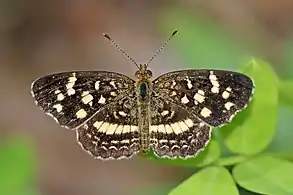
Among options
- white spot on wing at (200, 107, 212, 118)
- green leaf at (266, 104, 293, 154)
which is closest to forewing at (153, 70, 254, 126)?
white spot on wing at (200, 107, 212, 118)

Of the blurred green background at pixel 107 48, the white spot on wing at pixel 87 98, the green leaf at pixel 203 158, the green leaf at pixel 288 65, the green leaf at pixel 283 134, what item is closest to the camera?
the green leaf at pixel 203 158

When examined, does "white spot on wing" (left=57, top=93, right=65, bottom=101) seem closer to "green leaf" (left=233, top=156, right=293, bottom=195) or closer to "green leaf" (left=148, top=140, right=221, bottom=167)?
"green leaf" (left=148, top=140, right=221, bottom=167)

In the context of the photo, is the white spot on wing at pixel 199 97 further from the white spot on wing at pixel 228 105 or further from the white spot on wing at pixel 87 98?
the white spot on wing at pixel 87 98

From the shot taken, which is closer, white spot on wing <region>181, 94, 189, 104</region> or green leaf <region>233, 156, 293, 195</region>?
green leaf <region>233, 156, 293, 195</region>

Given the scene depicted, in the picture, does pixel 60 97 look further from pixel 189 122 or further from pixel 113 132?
pixel 189 122

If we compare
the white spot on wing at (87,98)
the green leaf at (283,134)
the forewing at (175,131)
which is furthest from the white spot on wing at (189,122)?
the green leaf at (283,134)
